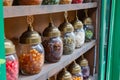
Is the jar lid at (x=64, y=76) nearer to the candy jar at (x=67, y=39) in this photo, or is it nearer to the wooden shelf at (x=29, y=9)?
the candy jar at (x=67, y=39)

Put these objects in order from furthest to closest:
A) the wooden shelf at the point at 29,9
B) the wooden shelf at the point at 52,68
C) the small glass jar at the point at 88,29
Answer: the small glass jar at the point at 88,29, the wooden shelf at the point at 52,68, the wooden shelf at the point at 29,9

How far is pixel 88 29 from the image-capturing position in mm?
1956

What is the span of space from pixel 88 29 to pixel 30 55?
3.17ft

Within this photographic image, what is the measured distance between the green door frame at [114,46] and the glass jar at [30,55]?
1.45 meters

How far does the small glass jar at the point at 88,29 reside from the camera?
1.93 m

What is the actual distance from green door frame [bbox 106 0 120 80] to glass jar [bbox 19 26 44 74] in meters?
1.45

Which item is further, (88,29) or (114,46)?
(114,46)

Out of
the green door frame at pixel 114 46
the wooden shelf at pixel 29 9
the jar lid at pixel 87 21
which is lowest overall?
the green door frame at pixel 114 46

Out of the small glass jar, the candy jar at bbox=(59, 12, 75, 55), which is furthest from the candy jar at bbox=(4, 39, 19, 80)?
the small glass jar

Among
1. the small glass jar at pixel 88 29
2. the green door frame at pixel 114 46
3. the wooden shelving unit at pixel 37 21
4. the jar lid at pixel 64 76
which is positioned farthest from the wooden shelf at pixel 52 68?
the green door frame at pixel 114 46

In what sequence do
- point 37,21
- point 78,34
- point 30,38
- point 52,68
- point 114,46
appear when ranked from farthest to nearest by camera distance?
point 114,46
point 78,34
point 37,21
point 52,68
point 30,38

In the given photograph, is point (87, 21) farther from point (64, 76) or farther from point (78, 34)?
point (64, 76)

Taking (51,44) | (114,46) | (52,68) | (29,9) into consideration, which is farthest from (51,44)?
(114,46)

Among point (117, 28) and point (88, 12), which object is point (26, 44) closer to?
point (88, 12)
